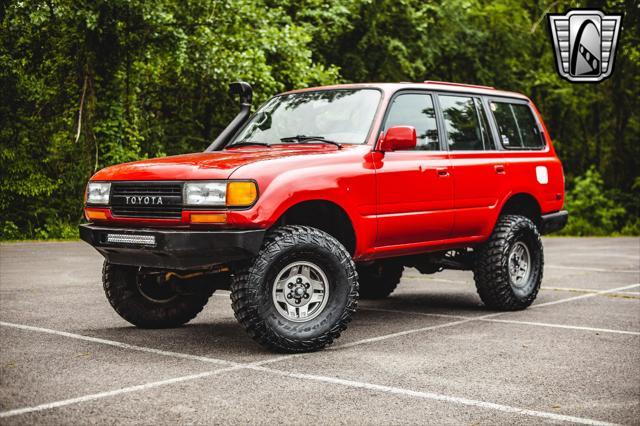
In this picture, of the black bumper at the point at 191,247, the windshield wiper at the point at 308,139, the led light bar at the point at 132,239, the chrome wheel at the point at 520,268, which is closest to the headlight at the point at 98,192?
the led light bar at the point at 132,239

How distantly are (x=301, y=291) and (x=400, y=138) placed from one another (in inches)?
58.7

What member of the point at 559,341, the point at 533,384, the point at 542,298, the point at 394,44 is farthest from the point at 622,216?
the point at 533,384

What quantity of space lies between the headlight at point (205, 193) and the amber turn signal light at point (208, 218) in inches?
2.8

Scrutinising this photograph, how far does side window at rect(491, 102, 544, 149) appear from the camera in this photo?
8.82m

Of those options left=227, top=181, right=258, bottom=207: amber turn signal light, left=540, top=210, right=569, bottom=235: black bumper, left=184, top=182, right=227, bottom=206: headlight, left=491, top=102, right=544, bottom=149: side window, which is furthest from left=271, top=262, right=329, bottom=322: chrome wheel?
left=540, top=210, right=569, bottom=235: black bumper

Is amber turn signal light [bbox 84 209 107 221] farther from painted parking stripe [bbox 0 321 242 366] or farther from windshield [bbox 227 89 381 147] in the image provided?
windshield [bbox 227 89 381 147]

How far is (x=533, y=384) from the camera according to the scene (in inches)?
208

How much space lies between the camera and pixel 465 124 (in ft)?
27.3

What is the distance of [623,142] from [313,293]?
88.3 ft

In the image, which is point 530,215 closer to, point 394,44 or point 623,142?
point 394,44

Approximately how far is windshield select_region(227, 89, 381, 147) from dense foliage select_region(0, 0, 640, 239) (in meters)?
9.70

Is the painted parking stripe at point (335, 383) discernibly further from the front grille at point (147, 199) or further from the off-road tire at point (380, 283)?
the off-road tire at point (380, 283)

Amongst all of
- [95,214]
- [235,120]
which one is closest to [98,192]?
[95,214]

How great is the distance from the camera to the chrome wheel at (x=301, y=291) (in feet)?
20.7
